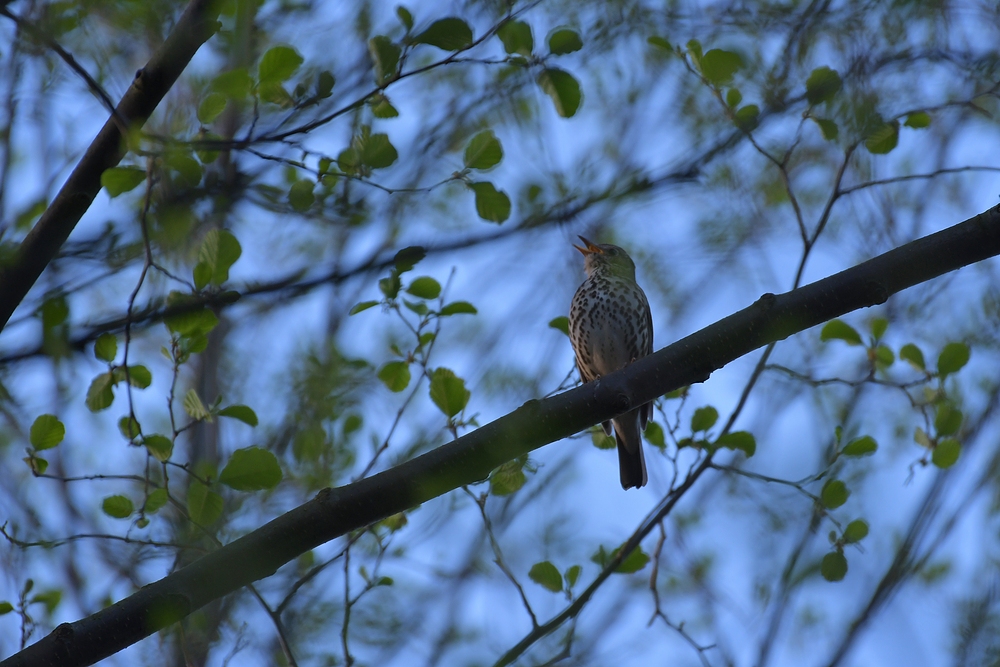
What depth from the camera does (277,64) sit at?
256 cm

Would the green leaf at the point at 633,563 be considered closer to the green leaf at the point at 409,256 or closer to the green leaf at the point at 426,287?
the green leaf at the point at 426,287

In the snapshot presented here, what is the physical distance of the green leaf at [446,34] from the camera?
252 cm

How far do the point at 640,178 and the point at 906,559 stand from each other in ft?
7.42

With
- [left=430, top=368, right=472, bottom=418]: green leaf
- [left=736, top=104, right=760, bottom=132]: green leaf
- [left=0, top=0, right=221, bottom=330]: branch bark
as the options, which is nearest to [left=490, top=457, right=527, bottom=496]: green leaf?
[left=430, top=368, right=472, bottom=418]: green leaf

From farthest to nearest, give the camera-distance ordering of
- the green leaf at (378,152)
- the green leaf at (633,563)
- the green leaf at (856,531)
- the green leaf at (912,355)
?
the green leaf at (912,355), the green leaf at (633,563), the green leaf at (856,531), the green leaf at (378,152)

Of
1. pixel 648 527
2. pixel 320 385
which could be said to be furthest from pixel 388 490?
pixel 648 527

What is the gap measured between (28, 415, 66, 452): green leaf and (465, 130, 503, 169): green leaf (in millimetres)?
1615

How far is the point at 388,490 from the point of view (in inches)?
108

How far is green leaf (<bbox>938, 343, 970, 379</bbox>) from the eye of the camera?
3504 mm

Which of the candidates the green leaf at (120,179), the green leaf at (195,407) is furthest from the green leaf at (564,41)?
the green leaf at (195,407)

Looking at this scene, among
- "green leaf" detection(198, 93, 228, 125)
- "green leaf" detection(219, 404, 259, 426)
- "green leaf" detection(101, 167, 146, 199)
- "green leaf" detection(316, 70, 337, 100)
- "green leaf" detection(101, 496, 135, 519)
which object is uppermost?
"green leaf" detection(198, 93, 228, 125)

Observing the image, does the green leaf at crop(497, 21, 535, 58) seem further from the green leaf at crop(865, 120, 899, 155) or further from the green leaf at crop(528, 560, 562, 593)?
the green leaf at crop(528, 560, 562, 593)

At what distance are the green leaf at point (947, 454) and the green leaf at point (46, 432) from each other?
325 cm

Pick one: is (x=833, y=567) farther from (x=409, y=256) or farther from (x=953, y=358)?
(x=409, y=256)
